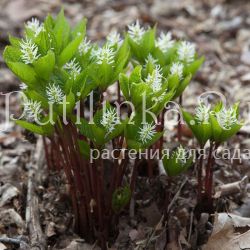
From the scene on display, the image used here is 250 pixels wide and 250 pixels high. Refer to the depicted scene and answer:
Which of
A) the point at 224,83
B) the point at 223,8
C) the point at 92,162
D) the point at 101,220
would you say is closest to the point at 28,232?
the point at 101,220

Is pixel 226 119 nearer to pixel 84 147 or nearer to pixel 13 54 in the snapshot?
pixel 84 147

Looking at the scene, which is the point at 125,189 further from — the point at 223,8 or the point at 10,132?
the point at 223,8

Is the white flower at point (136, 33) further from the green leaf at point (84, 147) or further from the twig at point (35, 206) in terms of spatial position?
the twig at point (35, 206)

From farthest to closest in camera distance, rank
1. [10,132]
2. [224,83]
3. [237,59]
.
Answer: [237,59]
[224,83]
[10,132]

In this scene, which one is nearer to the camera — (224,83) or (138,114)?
(138,114)

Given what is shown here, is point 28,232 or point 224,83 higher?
point 224,83

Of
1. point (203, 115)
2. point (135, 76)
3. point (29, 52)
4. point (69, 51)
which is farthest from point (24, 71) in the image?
point (203, 115)

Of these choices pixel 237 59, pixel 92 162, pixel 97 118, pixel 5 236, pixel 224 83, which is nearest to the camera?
pixel 97 118

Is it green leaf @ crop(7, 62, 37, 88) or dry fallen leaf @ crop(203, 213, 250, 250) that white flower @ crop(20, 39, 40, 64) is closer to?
green leaf @ crop(7, 62, 37, 88)

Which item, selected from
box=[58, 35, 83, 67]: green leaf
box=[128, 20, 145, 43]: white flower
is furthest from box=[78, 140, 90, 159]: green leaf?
box=[128, 20, 145, 43]: white flower
